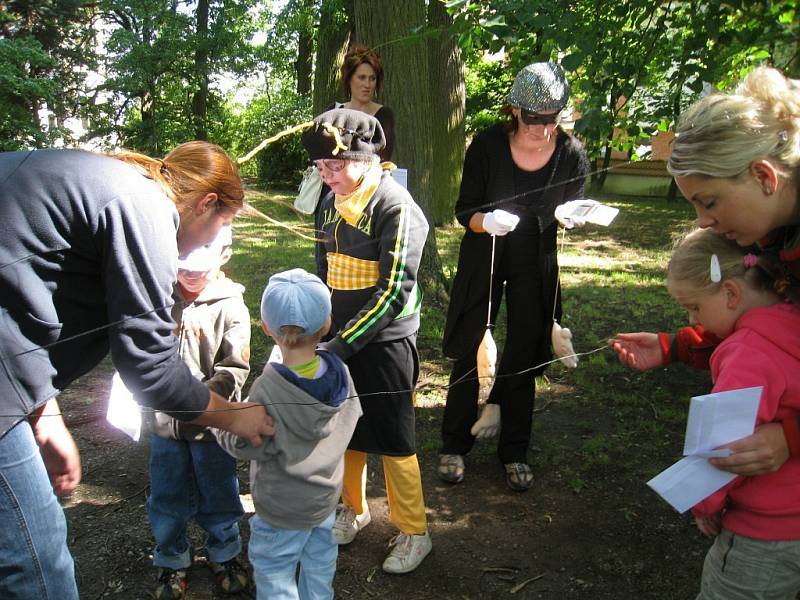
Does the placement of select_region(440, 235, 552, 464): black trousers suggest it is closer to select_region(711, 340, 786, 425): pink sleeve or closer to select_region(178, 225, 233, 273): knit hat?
select_region(178, 225, 233, 273): knit hat

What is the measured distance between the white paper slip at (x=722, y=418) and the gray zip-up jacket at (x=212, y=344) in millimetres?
1593

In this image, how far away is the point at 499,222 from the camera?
2.90 m

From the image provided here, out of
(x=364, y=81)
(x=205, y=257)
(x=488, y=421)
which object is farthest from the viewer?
(x=364, y=81)

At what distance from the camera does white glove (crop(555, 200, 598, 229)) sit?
2.90 meters

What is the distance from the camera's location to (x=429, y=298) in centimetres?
577

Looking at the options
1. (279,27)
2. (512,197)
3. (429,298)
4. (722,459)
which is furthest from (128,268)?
(279,27)

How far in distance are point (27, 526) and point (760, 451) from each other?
186cm

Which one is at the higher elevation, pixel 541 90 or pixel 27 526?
pixel 541 90

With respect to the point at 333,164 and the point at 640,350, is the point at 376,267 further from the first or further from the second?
the point at 640,350

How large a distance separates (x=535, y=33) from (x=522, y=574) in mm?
2699

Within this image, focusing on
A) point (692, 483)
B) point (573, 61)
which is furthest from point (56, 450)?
point (573, 61)

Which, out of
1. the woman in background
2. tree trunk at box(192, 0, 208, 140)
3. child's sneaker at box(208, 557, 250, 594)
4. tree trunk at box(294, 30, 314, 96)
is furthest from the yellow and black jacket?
tree trunk at box(294, 30, 314, 96)

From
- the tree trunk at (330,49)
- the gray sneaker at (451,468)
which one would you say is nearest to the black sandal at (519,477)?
the gray sneaker at (451,468)

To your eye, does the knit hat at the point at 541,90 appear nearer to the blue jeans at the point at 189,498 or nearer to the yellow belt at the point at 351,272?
the yellow belt at the point at 351,272
